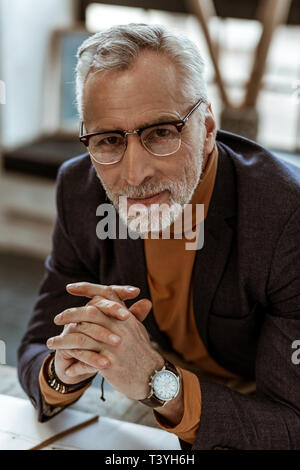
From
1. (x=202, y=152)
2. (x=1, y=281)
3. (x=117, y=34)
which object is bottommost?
(x=1, y=281)

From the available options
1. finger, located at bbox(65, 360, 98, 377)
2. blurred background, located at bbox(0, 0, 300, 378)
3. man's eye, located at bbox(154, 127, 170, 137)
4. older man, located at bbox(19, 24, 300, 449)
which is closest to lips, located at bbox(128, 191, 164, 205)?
older man, located at bbox(19, 24, 300, 449)

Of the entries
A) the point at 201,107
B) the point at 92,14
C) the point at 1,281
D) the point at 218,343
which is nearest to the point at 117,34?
the point at 201,107

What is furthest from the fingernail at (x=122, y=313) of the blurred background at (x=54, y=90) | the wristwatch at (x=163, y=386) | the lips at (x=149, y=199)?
the blurred background at (x=54, y=90)

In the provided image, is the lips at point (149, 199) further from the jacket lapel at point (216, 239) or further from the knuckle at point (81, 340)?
the knuckle at point (81, 340)

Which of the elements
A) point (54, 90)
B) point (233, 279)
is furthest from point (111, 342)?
point (54, 90)

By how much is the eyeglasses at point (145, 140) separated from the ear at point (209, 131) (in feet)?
0.27

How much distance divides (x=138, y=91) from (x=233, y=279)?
0.43m

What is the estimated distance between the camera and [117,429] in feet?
3.56

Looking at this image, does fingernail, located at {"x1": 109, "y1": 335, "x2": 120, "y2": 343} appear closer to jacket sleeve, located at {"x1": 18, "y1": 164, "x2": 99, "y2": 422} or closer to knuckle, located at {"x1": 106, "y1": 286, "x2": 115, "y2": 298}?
knuckle, located at {"x1": 106, "y1": 286, "x2": 115, "y2": 298}

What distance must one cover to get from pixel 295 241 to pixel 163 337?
17.6 inches

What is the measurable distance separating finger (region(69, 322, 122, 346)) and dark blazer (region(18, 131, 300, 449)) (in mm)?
210

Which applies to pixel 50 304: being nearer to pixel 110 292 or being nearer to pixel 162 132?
pixel 110 292

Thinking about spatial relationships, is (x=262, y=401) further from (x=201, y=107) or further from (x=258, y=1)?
(x=258, y=1)

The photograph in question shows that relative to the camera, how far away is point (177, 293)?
50.7 inches
